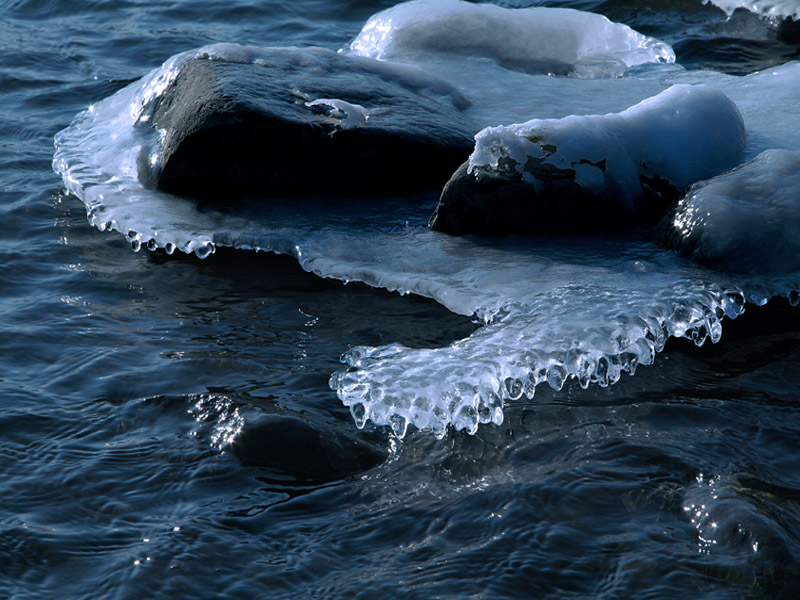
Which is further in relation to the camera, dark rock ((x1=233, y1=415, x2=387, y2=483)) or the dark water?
dark rock ((x1=233, y1=415, x2=387, y2=483))

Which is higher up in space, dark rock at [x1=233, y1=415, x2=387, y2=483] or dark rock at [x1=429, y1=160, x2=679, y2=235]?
dark rock at [x1=429, y1=160, x2=679, y2=235]

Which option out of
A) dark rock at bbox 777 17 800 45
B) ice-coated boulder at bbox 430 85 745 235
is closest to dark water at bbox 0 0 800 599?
ice-coated boulder at bbox 430 85 745 235

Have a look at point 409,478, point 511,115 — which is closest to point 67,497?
point 409,478

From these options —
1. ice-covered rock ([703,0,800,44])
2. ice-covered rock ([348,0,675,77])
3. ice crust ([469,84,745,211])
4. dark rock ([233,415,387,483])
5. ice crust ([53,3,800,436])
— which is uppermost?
ice-covered rock ([703,0,800,44])

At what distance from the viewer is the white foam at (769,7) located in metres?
7.96

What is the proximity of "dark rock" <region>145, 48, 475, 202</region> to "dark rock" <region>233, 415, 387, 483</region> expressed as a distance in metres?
2.06

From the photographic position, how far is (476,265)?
167 inches

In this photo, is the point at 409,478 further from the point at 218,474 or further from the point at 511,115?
the point at 511,115

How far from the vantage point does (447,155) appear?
504 cm

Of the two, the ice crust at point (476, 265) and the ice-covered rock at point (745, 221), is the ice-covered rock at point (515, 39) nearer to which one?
the ice crust at point (476, 265)

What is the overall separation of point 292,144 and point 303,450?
7.38ft

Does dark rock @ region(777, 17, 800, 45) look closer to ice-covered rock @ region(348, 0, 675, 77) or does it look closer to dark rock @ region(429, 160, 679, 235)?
ice-covered rock @ region(348, 0, 675, 77)

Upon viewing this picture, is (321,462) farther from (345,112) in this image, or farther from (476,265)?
(345,112)

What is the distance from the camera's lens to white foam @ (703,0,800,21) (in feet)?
26.1
